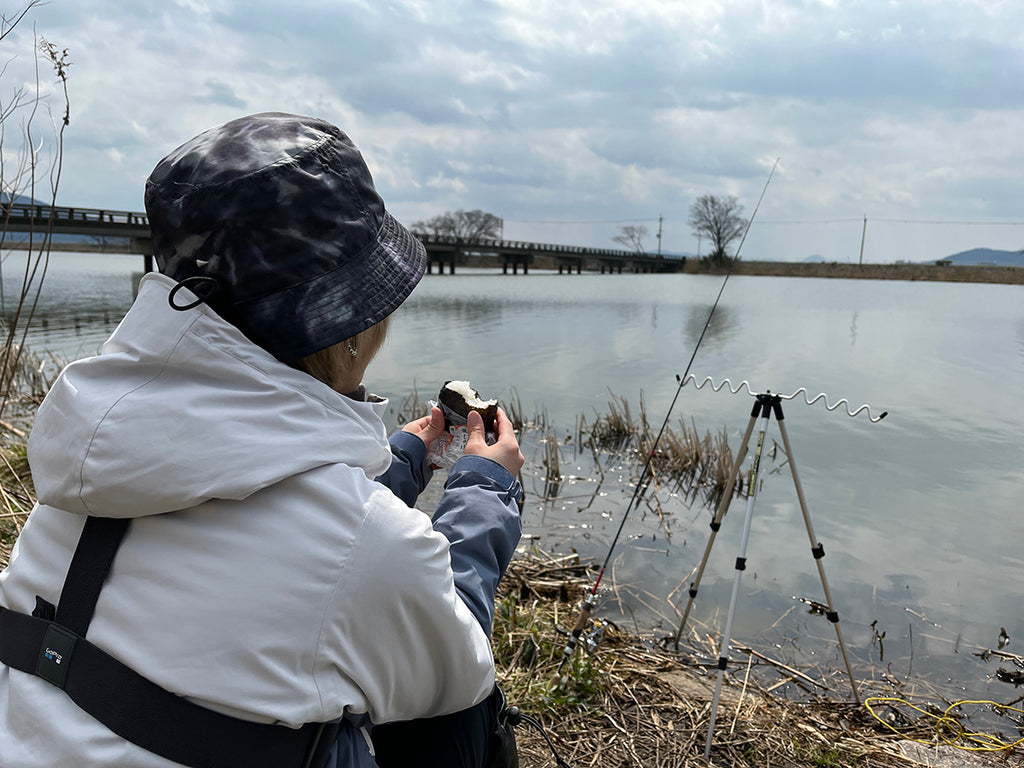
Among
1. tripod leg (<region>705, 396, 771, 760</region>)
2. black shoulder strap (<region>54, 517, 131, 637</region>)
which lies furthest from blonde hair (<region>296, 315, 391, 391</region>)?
tripod leg (<region>705, 396, 771, 760</region>)

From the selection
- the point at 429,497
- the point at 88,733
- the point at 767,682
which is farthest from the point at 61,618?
the point at 429,497

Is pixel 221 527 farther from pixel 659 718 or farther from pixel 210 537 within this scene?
pixel 659 718

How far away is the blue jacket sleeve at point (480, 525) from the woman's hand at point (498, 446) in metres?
0.04

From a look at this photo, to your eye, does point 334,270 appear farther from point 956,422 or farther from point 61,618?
→ point 956,422

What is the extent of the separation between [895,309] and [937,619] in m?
27.0

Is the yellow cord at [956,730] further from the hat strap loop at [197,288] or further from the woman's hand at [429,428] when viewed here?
the hat strap loop at [197,288]

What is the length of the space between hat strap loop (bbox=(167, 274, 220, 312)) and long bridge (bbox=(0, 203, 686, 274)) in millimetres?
2759

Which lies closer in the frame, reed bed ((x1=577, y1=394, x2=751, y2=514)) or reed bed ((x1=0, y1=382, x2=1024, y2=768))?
reed bed ((x1=0, y1=382, x2=1024, y2=768))

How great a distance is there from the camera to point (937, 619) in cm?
495

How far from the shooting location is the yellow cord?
3.11 m

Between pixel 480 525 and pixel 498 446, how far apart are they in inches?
10.5

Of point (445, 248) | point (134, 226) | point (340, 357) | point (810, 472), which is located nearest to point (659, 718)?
point (340, 357)

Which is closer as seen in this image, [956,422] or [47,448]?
[47,448]

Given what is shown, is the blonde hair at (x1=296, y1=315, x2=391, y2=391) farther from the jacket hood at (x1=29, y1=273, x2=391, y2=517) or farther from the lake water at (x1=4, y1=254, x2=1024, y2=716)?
the lake water at (x1=4, y1=254, x2=1024, y2=716)
